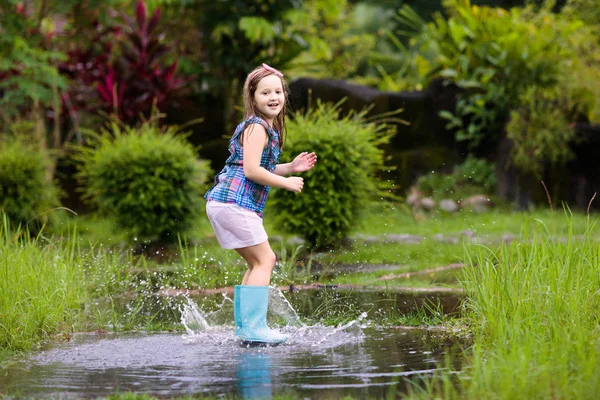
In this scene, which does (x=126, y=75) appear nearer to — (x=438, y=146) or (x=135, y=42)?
(x=135, y=42)

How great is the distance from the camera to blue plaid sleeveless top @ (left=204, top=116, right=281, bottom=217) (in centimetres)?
497

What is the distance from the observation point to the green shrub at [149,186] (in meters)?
9.05

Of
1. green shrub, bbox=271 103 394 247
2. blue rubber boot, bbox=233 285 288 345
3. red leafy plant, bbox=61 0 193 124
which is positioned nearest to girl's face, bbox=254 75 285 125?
blue rubber boot, bbox=233 285 288 345

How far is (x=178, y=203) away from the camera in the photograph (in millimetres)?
9016

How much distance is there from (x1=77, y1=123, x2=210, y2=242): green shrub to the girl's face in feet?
13.5

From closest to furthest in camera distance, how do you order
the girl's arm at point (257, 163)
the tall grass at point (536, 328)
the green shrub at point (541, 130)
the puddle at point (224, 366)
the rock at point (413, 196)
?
1. the tall grass at point (536, 328)
2. the puddle at point (224, 366)
3. the girl's arm at point (257, 163)
4. the green shrub at point (541, 130)
5. the rock at point (413, 196)

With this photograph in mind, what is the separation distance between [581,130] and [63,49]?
8.17m

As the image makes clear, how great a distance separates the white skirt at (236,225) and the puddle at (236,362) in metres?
0.61

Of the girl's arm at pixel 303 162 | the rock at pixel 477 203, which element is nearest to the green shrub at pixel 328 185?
the girl's arm at pixel 303 162

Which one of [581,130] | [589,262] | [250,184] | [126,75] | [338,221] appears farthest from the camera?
[126,75]

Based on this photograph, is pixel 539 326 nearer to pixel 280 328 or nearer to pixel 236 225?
pixel 236 225

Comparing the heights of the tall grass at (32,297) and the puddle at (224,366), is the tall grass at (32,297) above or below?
above

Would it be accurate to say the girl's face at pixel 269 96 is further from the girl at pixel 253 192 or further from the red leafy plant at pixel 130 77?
the red leafy plant at pixel 130 77

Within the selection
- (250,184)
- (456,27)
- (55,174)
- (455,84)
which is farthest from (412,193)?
(250,184)
